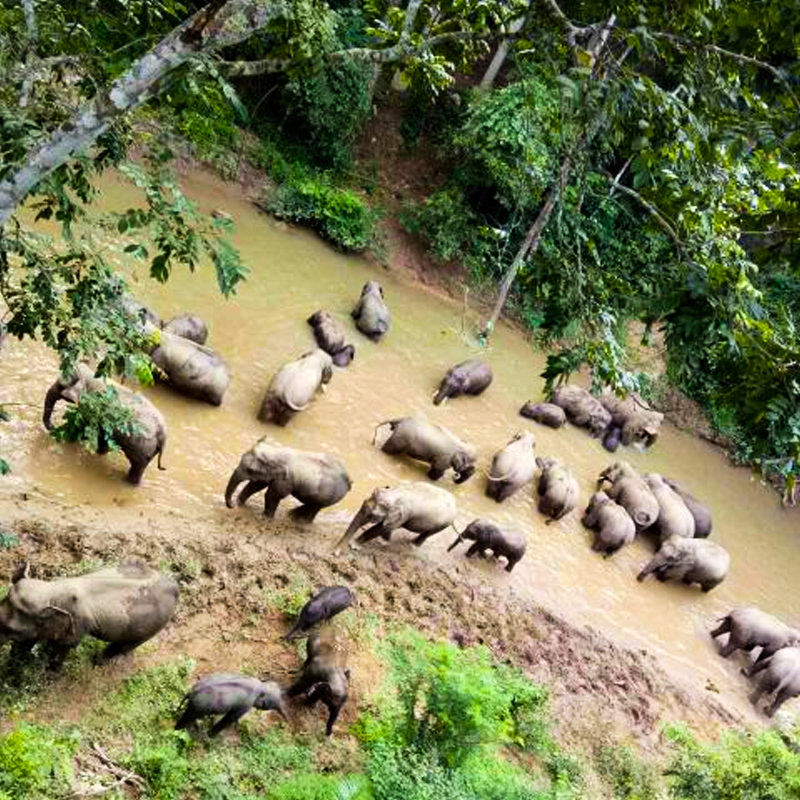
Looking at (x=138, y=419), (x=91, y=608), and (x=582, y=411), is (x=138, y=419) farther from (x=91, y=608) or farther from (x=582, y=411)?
(x=582, y=411)

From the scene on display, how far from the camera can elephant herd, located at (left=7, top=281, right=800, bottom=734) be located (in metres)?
6.41

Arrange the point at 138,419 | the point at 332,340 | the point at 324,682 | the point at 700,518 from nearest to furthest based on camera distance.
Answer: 1. the point at 324,682
2. the point at 138,419
3. the point at 332,340
4. the point at 700,518

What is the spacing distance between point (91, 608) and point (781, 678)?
27.2 feet

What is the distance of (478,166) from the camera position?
1883cm

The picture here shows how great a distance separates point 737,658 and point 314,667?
690 cm

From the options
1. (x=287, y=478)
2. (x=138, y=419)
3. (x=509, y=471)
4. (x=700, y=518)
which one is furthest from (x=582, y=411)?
(x=138, y=419)

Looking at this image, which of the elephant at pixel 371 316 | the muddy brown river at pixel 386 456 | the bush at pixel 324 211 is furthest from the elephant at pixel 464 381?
the bush at pixel 324 211

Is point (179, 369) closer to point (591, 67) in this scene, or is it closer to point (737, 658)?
point (591, 67)

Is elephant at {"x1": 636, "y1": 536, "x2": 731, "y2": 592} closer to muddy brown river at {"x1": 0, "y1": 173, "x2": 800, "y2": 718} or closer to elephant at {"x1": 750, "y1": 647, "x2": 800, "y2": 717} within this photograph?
muddy brown river at {"x1": 0, "y1": 173, "x2": 800, "y2": 718}

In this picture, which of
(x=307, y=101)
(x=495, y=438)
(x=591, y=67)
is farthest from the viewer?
(x=307, y=101)

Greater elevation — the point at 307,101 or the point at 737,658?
the point at 307,101

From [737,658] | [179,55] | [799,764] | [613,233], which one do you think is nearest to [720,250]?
[179,55]

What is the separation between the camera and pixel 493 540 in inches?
403

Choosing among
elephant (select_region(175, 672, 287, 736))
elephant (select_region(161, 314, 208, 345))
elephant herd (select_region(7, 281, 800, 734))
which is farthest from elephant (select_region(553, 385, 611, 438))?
elephant (select_region(175, 672, 287, 736))
